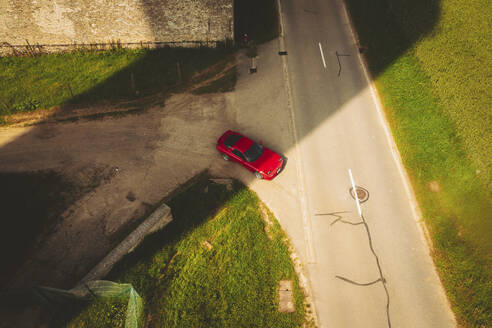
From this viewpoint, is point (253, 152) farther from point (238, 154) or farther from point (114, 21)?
point (114, 21)

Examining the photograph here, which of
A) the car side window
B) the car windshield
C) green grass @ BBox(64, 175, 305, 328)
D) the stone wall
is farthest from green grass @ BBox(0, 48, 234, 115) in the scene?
green grass @ BBox(64, 175, 305, 328)

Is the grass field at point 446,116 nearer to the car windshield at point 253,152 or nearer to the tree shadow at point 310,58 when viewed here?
the tree shadow at point 310,58

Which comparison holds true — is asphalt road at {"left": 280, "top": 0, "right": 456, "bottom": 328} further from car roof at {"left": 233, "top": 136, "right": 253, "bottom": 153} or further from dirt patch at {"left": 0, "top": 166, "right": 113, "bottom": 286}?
dirt patch at {"left": 0, "top": 166, "right": 113, "bottom": 286}

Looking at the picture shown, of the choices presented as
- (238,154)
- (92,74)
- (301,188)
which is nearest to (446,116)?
(301,188)

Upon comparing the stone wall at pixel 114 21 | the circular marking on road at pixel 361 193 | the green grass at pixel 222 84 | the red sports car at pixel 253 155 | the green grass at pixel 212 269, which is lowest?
the green grass at pixel 212 269

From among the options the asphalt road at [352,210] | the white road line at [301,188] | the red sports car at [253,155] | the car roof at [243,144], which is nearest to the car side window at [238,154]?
the red sports car at [253,155]

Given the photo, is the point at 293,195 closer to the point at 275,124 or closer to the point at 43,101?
the point at 275,124

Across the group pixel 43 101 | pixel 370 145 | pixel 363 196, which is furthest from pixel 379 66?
pixel 43 101
